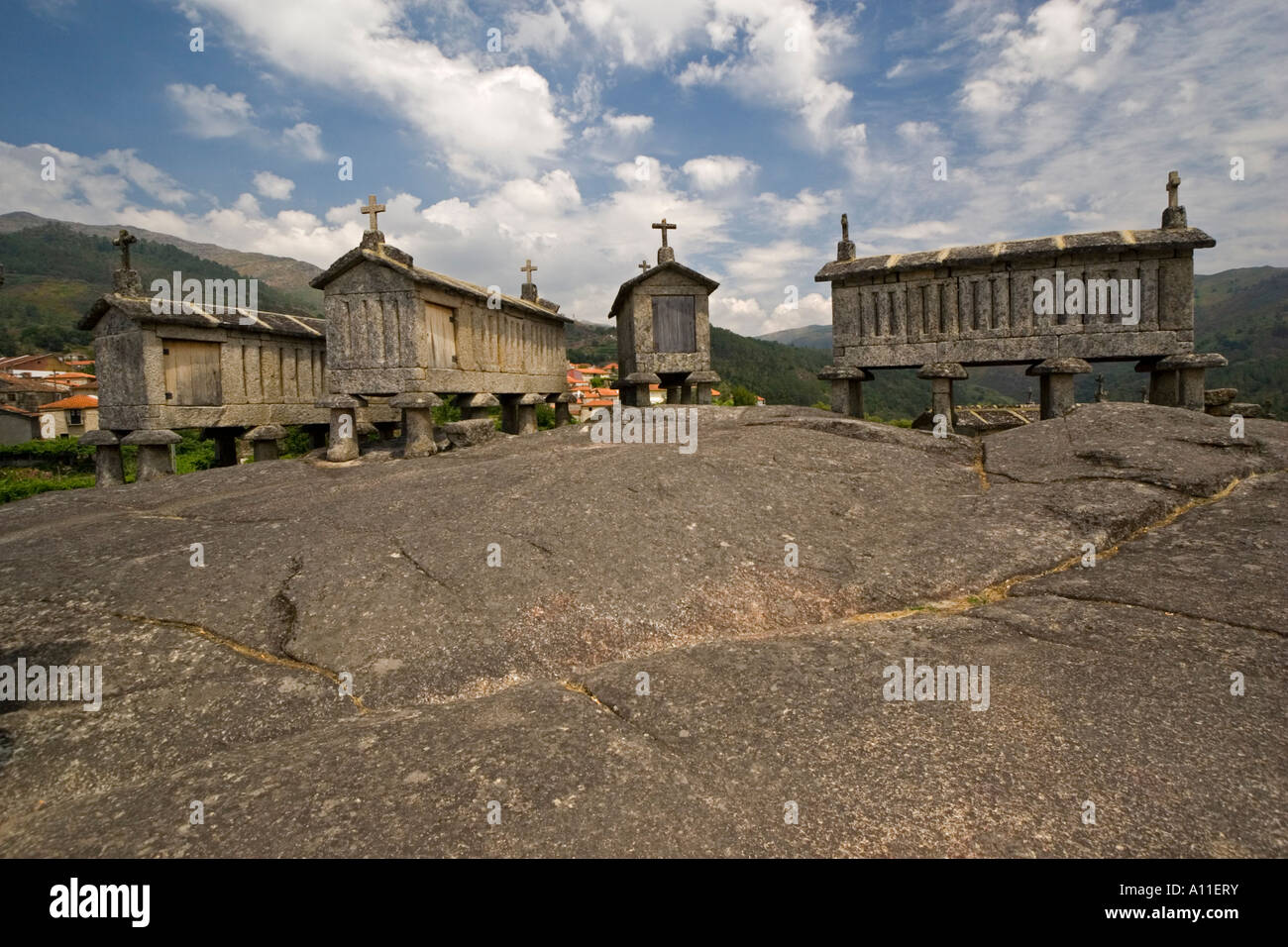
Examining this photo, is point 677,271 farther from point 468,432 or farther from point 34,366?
point 34,366

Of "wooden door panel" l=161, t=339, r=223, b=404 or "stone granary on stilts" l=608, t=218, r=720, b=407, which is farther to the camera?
"stone granary on stilts" l=608, t=218, r=720, b=407

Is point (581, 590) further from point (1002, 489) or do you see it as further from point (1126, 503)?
point (1126, 503)

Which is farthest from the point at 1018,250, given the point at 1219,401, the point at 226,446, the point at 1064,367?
the point at 226,446

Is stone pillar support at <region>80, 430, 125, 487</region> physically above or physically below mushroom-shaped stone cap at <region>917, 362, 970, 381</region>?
below

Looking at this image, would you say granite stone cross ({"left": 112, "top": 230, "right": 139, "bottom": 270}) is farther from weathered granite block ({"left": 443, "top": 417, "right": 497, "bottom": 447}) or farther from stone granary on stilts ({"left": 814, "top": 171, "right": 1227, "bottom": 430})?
stone granary on stilts ({"left": 814, "top": 171, "right": 1227, "bottom": 430})

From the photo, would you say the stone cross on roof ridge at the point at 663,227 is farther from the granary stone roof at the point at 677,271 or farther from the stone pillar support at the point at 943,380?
the stone pillar support at the point at 943,380

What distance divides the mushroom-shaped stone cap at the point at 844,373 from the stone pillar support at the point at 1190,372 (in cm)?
474

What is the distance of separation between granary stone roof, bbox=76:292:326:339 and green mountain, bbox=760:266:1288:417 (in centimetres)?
3256

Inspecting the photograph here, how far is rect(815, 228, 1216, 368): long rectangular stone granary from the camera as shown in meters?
11.0

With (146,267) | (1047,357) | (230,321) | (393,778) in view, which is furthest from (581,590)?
(146,267)

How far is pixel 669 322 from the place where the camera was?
581 inches

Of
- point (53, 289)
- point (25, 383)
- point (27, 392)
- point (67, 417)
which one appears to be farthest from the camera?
point (53, 289)

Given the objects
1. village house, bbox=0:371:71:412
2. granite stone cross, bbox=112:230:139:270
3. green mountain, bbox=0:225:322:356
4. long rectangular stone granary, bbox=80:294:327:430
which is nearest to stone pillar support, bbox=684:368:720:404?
long rectangular stone granary, bbox=80:294:327:430

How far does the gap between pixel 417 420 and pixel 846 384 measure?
26.5 ft
